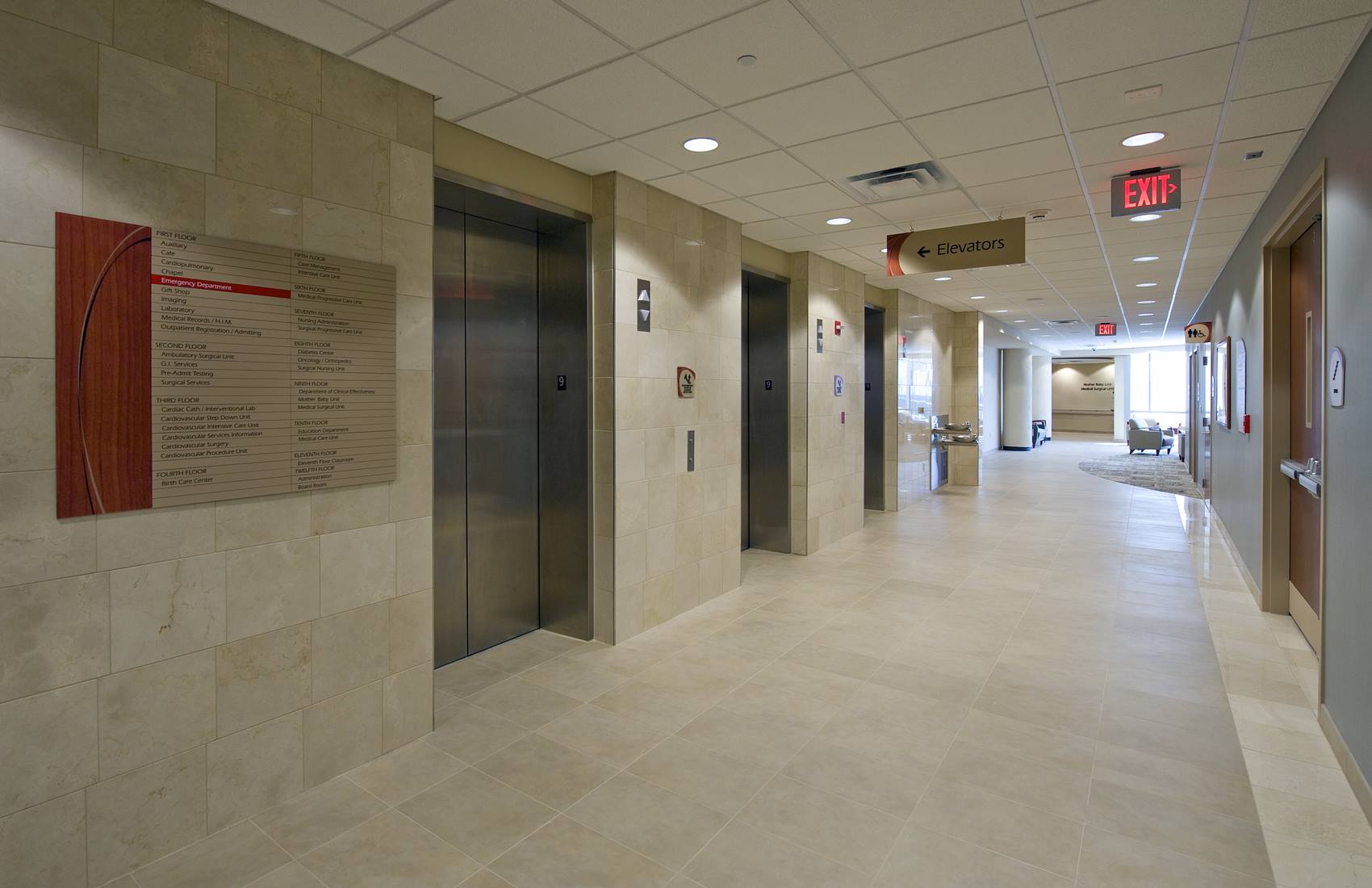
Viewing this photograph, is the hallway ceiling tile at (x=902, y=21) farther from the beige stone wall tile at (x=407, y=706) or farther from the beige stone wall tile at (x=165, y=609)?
the beige stone wall tile at (x=407, y=706)

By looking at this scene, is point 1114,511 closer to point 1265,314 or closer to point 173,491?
point 1265,314

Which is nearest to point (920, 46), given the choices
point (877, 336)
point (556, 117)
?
point (556, 117)

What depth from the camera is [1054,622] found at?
18.1ft

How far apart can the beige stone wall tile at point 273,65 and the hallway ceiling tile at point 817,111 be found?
7.06ft

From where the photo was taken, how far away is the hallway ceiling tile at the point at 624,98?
3.50m

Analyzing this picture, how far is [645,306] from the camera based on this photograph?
525 cm

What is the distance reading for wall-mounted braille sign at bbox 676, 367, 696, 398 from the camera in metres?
5.62

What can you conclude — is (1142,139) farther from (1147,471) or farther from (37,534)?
(1147,471)

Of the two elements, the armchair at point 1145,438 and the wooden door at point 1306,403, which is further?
the armchair at point 1145,438

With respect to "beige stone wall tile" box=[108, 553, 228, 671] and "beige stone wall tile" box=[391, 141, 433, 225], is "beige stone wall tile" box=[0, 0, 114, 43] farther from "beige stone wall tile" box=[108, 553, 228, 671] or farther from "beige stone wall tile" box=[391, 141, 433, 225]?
"beige stone wall tile" box=[108, 553, 228, 671]

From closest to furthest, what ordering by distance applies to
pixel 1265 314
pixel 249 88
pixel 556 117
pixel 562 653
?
pixel 249 88 → pixel 556 117 → pixel 562 653 → pixel 1265 314

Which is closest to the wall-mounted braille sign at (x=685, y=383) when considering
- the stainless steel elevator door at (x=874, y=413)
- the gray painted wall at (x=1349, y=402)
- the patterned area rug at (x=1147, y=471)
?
the gray painted wall at (x=1349, y=402)

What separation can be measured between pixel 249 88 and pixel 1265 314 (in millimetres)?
7256

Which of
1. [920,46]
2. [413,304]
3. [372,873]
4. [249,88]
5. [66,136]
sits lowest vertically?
[372,873]
